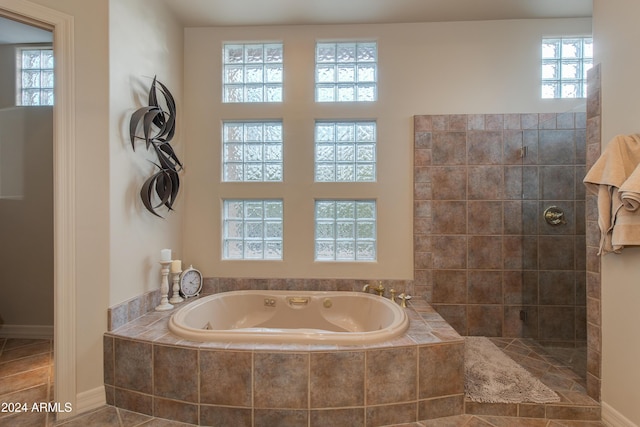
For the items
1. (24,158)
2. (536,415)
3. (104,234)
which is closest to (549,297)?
(536,415)

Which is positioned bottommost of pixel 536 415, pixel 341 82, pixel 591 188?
pixel 536 415

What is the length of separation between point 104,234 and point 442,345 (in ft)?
6.84

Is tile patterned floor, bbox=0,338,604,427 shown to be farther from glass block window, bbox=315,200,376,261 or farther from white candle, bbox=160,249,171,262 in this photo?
glass block window, bbox=315,200,376,261

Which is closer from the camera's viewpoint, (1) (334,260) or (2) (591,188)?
(2) (591,188)

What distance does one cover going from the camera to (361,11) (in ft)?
7.45

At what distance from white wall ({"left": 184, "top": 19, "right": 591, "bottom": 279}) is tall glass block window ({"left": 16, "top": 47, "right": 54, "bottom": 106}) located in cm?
131

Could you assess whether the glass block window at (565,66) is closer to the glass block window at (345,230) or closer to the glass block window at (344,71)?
the glass block window at (344,71)

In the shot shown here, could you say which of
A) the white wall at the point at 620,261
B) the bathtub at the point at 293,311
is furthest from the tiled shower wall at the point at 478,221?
the white wall at the point at 620,261

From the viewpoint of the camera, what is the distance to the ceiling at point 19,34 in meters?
2.28

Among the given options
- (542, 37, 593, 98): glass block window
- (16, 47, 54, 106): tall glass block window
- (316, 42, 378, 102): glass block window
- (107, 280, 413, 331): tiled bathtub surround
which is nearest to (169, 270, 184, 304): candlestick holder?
(107, 280, 413, 331): tiled bathtub surround

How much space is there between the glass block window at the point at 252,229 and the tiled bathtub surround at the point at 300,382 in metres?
1.05

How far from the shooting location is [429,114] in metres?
2.39

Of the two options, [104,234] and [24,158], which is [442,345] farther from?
[24,158]

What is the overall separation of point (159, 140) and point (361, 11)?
1.92 metres
